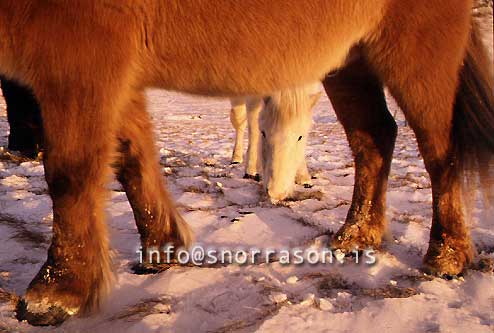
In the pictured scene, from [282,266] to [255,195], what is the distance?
67.1 inches

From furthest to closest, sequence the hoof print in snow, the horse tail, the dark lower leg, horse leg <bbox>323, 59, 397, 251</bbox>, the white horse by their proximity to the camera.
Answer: the dark lower leg
the hoof print in snow
the white horse
horse leg <bbox>323, 59, 397, 251</bbox>
the horse tail

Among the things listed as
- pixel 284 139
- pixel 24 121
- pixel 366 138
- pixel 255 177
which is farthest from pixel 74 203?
pixel 24 121

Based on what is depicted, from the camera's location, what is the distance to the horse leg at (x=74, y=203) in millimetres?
1938

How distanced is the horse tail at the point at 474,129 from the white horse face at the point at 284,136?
66.3 inches

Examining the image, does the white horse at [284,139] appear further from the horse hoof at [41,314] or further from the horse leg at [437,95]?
the horse hoof at [41,314]

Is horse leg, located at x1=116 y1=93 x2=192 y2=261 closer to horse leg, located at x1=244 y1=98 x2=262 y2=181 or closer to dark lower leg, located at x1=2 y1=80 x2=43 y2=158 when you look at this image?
horse leg, located at x1=244 y1=98 x2=262 y2=181

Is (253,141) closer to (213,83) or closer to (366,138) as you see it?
(366,138)

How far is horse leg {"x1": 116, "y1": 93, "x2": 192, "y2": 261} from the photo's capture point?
253 cm

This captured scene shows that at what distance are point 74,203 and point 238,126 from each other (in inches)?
160

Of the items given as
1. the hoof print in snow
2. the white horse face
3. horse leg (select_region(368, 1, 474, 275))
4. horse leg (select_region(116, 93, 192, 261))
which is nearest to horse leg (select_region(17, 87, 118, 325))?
horse leg (select_region(116, 93, 192, 261))

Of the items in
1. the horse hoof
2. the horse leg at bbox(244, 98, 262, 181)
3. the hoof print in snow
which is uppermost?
the horse leg at bbox(244, 98, 262, 181)

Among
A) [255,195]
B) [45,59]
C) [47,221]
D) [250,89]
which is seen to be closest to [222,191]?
[255,195]

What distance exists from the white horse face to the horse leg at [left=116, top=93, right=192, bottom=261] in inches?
59.5

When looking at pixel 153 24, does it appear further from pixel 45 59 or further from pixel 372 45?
pixel 372 45
